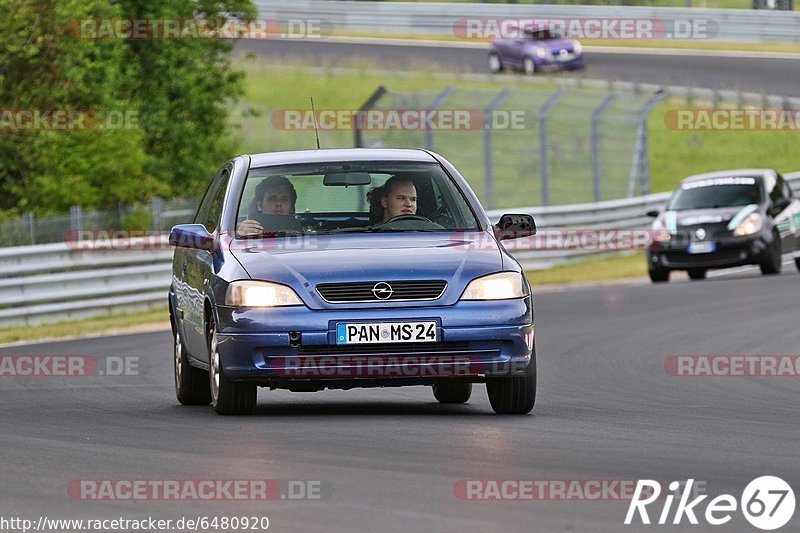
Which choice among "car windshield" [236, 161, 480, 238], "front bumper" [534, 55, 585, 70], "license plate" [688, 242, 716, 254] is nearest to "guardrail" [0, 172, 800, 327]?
"license plate" [688, 242, 716, 254]

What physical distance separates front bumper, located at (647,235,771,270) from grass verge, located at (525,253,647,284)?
6.63 ft

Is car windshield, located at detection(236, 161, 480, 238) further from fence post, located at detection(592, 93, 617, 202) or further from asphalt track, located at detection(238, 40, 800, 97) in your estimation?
asphalt track, located at detection(238, 40, 800, 97)

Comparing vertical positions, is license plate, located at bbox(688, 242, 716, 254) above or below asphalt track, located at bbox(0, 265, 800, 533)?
below

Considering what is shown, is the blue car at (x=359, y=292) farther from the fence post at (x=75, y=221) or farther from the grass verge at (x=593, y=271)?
the grass verge at (x=593, y=271)

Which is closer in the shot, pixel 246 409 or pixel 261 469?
pixel 261 469

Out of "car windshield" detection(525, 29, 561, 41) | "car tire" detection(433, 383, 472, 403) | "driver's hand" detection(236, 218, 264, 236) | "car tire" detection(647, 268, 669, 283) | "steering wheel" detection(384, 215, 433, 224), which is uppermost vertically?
"steering wheel" detection(384, 215, 433, 224)

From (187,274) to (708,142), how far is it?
119 ft

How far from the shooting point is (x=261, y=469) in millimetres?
8359

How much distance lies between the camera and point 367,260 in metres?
10.4

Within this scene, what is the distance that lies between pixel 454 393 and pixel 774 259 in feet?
47.8

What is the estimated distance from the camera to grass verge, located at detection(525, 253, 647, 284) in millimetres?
28422

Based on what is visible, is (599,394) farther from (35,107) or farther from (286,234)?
(35,107)

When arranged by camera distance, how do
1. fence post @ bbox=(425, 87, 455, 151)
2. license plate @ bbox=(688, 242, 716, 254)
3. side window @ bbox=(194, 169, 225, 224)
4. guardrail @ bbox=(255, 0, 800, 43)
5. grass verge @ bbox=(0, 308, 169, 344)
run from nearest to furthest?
side window @ bbox=(194, 169, 225, 224) → grass verge @ bbox=(0, 308, 169, 344) → license plate @ bbox=(688, 242, 716, 254) → fence post @ bbox=(425, 87, 455, 151) → guardrail @ bbox=(255, 0, 800, 43)

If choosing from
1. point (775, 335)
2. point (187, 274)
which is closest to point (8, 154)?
point (775, 335)
